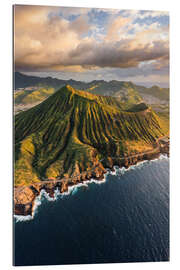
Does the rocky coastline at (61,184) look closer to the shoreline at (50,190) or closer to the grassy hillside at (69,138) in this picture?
the shoreline at (50,190)

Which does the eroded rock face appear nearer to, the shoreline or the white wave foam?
the shoreline

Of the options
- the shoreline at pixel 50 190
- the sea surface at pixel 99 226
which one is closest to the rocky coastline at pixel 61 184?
the shoreline at pixel 50 190

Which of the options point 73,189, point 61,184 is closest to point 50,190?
point 61,184

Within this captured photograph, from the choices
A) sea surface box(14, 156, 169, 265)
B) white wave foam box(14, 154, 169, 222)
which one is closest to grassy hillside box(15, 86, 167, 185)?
white wave foam box(14, 154, 169, 222)

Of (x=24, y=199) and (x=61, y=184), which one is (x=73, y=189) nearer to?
(x=61, y=184)
